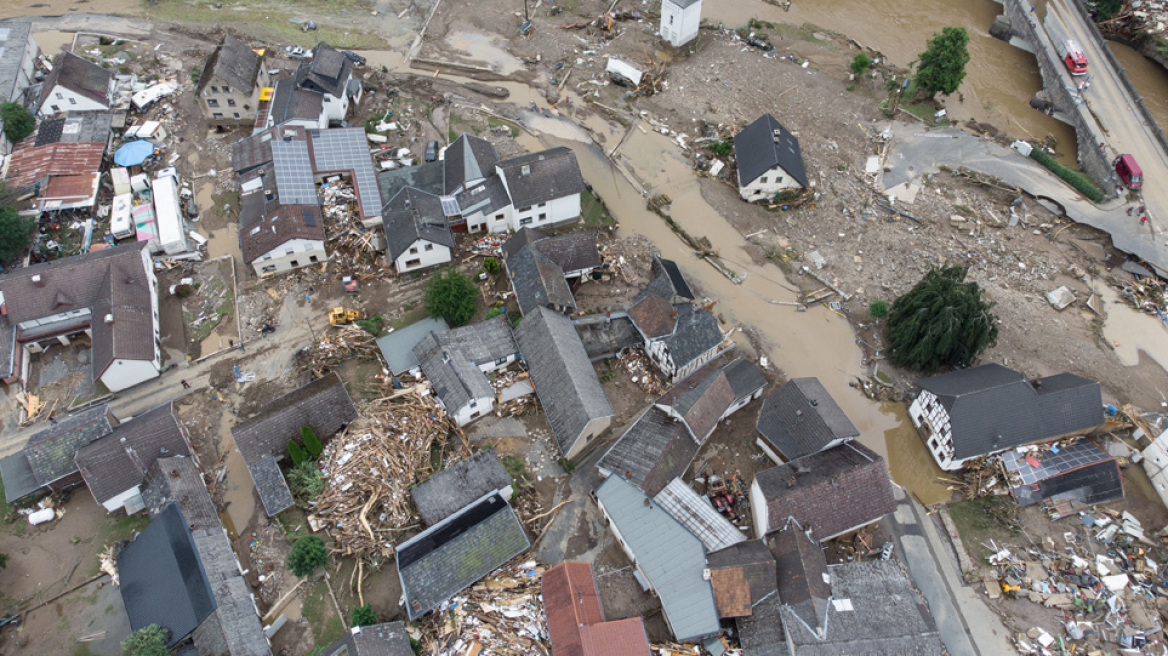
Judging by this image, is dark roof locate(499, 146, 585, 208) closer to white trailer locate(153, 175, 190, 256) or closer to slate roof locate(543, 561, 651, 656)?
white trailer locate(153, 175, 190, 256)

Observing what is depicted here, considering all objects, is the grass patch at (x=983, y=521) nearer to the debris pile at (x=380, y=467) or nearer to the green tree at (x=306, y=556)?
the debris pile at (x=380, y=467)

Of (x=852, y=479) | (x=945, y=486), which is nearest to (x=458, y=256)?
(x=852, y=479)

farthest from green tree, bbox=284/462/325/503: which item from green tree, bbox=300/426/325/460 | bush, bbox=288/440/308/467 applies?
green tree, bbox=300/426/325/460

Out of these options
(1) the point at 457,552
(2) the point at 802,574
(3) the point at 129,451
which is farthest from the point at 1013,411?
(3) the point at 129,451

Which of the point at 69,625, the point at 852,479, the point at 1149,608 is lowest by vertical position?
the point at 69,625

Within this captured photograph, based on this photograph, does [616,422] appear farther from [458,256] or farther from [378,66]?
[378,66]

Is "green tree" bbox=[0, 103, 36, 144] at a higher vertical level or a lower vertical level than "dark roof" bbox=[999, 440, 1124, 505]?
higher
